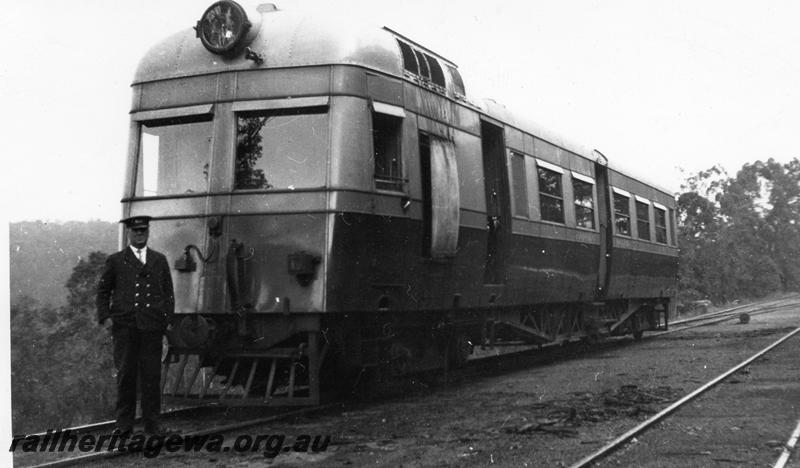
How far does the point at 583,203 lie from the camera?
42.0 feet

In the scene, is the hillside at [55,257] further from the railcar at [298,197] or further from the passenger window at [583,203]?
the passenger window at [583,203]

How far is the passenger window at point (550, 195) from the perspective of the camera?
11094 mm

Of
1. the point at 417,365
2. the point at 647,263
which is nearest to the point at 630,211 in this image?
the point at 647,263

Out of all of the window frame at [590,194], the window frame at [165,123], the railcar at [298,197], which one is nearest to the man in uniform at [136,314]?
the railcar at [298,197]

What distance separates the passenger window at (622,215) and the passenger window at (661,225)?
7.77 ft

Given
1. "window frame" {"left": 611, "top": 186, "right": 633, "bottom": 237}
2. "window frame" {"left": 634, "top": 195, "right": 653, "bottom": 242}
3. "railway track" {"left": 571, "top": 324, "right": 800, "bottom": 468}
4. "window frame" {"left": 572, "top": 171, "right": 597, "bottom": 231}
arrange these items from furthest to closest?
1. "window frame" {"left": 634, "top": 195, "right": 653, "bottom": 242}
2. "window frame" {"left": 611, "top": 186, "right": 633, "bottom": 237}
3. "window frame" {"left": 572, "top": 171, "right": 597, "bottom": 231}
4. "railway track" {"left": 571, "top": 324, "right": 800, "bottom": 468}

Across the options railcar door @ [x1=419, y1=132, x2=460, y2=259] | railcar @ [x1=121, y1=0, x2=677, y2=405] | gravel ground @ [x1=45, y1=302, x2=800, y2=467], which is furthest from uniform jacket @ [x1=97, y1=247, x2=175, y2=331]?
railcar door @ [x1=419, y1=132, x2=460, y2=259]

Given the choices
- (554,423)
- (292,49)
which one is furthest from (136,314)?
(554,423)

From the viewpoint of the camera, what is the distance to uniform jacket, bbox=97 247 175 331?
6070 mm

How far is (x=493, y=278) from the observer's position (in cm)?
993

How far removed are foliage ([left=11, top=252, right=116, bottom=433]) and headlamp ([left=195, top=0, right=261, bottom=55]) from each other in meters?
4.37

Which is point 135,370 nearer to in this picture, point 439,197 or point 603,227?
point 439,197

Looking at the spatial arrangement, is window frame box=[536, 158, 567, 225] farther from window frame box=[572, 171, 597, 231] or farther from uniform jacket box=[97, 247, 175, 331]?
uniform jacket box=[97, 247, 175, 331]

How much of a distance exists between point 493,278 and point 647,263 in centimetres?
742
